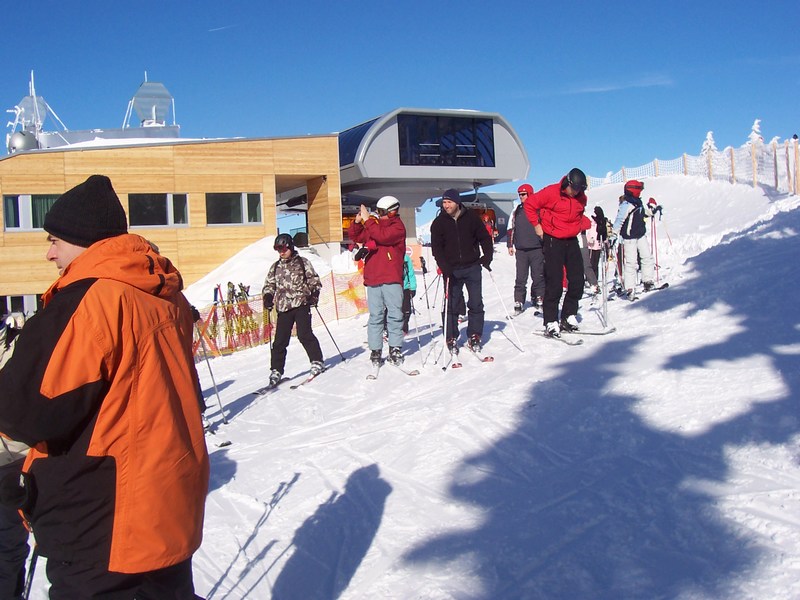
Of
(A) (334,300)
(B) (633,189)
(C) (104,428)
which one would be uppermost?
(B) (633,189)

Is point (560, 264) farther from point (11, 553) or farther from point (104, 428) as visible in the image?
point (104, 428)

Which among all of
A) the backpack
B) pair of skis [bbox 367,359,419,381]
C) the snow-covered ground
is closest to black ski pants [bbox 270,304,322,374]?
the snow-covered ground

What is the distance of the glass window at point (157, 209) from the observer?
25.3 m

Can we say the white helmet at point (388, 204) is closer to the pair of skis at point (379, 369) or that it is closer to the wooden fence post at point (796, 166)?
the pair of skis at point (379, 369)

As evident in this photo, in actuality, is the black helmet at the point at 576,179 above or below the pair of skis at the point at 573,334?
above

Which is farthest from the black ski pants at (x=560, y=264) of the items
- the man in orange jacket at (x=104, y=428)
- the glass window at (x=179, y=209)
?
the glass window at (x=179, y=209)

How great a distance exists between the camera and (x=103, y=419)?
2135mm

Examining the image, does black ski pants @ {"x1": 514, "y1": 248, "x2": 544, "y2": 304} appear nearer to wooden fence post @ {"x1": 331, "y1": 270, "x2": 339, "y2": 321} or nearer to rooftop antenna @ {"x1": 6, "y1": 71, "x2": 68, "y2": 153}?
wooden fence post @ {"x1": 331, "y1": 270, "x2": 339, "y2": 321}

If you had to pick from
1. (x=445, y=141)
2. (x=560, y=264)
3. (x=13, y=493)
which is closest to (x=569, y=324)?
(x=560, y=264)

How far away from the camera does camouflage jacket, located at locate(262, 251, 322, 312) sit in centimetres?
872

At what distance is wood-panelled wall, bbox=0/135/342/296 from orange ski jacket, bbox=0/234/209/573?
77.2ft

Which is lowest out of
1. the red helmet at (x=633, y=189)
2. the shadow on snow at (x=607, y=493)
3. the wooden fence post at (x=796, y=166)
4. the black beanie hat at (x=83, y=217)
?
the shadow on snow at (x=607, y=493)

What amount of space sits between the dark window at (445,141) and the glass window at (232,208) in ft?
26.8

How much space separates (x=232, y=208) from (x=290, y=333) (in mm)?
18596
